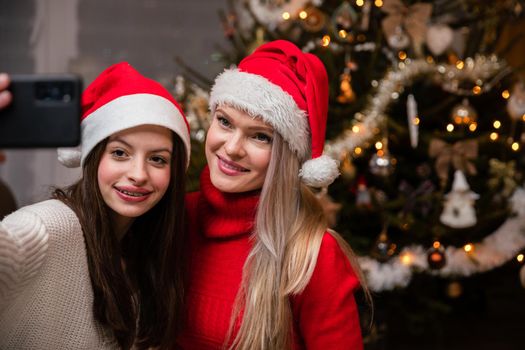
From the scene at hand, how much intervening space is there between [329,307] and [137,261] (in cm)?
47

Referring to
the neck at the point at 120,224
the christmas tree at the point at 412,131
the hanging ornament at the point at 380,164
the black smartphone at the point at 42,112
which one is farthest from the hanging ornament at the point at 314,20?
the black smartphone at the point at 42,112

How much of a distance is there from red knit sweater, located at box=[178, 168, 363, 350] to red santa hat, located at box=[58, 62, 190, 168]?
190mm

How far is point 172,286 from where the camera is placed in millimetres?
1492

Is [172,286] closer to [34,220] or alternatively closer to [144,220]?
[144,220]

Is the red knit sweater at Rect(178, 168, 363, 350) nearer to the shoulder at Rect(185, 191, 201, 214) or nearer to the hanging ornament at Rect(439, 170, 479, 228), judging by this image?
the shoulder at Rect(185, 191, 201, 214)

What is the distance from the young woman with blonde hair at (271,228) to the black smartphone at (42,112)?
0.68m

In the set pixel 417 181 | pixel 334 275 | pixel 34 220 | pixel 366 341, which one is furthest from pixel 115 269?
pixel 417 181

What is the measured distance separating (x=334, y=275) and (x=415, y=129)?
1305 mm

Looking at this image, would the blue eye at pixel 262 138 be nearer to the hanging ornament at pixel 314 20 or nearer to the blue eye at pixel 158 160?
the blue eye at pixel 158 160

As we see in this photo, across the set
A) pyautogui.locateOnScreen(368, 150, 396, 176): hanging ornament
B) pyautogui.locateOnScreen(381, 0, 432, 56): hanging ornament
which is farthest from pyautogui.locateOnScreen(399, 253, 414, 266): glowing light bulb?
pyautogui.locateOnScreen(381, 0, 432, 56): hanging ornament

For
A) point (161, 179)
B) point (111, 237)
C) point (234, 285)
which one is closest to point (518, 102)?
point (234, 285)

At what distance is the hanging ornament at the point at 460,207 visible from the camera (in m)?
2.54

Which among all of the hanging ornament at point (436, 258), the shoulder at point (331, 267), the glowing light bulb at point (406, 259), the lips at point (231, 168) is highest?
the lips at point (231, 168)

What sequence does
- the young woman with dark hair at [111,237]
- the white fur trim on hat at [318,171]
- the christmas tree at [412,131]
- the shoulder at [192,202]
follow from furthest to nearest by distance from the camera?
the christmas tree at [412,131]
the shoulder at [192,202]
the white fur trim on hat at [318,171]
the young woman with dark hair at [111,237]
